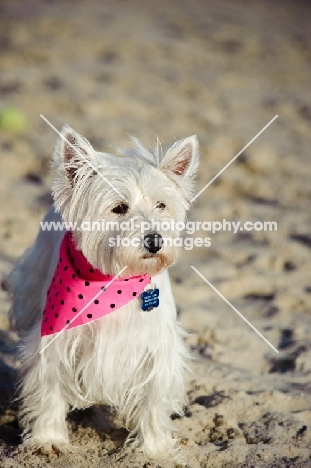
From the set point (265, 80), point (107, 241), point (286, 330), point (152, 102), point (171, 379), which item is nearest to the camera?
point (107, 241)

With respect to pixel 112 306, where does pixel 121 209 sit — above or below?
above

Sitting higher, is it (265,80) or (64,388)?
(265,80)

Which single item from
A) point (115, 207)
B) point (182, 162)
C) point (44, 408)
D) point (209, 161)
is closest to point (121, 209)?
point (115, 207)

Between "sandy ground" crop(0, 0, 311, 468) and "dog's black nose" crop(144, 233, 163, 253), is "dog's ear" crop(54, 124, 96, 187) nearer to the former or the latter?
"dog's black nose" crop(144, 233, 163, 253)

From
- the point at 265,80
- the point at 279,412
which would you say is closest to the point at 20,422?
the point at 279,412

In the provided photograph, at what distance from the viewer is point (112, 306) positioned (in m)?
3.30

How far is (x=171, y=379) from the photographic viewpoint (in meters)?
3.48

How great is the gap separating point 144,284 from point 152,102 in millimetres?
6274

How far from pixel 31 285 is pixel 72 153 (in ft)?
3.75

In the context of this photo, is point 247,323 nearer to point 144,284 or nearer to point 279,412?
point 279,412

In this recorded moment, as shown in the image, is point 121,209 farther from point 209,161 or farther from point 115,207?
point 209,161

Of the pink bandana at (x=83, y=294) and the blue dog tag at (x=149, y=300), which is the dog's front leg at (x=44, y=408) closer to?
the pink bandana at (x=83, y=294)

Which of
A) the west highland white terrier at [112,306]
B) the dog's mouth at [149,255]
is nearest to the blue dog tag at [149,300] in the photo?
the west highland white terrier at [112,306]

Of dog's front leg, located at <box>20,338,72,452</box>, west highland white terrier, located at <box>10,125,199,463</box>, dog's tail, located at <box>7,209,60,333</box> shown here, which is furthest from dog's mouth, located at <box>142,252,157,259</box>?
dog's tail, located at <box>7,209,60,333</box>
